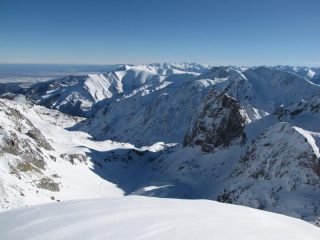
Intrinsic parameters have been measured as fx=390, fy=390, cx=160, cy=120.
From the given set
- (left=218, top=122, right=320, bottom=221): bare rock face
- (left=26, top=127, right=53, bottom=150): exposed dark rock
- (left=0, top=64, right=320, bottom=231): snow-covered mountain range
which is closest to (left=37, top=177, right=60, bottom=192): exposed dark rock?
(left=0, top=64, right=320, bottom=231): snow-covered mountain range

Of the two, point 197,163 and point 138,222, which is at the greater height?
point 138,222

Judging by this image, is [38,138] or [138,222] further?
[38,138]

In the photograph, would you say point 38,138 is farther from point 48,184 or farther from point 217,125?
point 217,125

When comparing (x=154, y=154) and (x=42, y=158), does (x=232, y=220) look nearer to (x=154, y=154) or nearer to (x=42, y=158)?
(x=42, y=158)

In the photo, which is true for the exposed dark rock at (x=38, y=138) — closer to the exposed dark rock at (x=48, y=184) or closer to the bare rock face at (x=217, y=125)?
the exposed dark rock at (x=48, y=184)

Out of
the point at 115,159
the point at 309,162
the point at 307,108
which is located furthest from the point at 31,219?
the point at 115,159

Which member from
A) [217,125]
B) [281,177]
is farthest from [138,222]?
[217,125]
